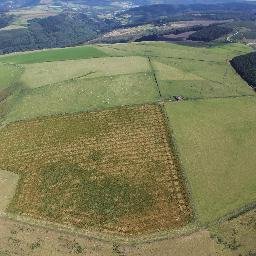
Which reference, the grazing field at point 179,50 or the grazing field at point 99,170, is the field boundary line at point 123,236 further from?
the grazing field at point 179,50

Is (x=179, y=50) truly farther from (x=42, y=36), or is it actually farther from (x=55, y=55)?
(x=42, y=36)

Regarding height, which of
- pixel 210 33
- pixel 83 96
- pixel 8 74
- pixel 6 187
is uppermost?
pixel 6 187

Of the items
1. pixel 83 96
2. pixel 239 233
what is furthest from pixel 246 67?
pixel 239 233

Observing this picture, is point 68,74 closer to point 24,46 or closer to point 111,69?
point 111,69

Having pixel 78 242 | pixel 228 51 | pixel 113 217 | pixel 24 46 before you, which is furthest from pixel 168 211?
pixel 24 46

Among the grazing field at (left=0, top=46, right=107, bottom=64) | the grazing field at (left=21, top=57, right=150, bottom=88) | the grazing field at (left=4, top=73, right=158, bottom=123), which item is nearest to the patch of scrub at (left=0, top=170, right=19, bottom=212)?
the grazing field at (left=4, top=73, right=158, bottom=123)
